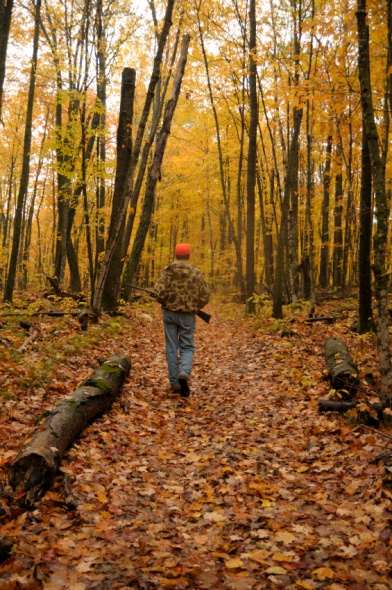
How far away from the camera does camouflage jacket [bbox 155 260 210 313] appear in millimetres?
7387

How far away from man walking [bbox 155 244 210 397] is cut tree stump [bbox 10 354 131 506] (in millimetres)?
1135

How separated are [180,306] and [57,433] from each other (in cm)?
347

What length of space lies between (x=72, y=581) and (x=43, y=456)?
124 centimetres

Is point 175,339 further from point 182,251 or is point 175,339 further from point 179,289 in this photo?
point 182,251

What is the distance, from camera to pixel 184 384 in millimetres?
7195

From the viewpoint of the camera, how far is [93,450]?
4.72 meters

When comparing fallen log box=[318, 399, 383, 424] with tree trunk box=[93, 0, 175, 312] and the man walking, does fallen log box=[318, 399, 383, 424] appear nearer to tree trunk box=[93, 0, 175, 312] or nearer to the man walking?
the man walking

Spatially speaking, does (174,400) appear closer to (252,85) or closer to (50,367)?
(50,367)

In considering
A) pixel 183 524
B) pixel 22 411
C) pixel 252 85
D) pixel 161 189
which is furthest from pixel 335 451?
pixel 161 189

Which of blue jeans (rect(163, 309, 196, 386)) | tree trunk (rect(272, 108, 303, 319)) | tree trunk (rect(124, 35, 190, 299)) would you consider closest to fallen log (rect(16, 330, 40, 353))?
blue jeans (rect(163, 309, 196, 386))

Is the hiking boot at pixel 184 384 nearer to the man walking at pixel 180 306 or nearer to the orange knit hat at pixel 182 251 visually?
the man walking at pixel 180 306

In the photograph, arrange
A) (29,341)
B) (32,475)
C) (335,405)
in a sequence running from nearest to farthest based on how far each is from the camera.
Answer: (32,475) → (335,405) → (29,341)

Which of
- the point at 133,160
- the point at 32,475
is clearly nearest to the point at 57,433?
the point at 32,475

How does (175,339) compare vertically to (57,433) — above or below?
above
